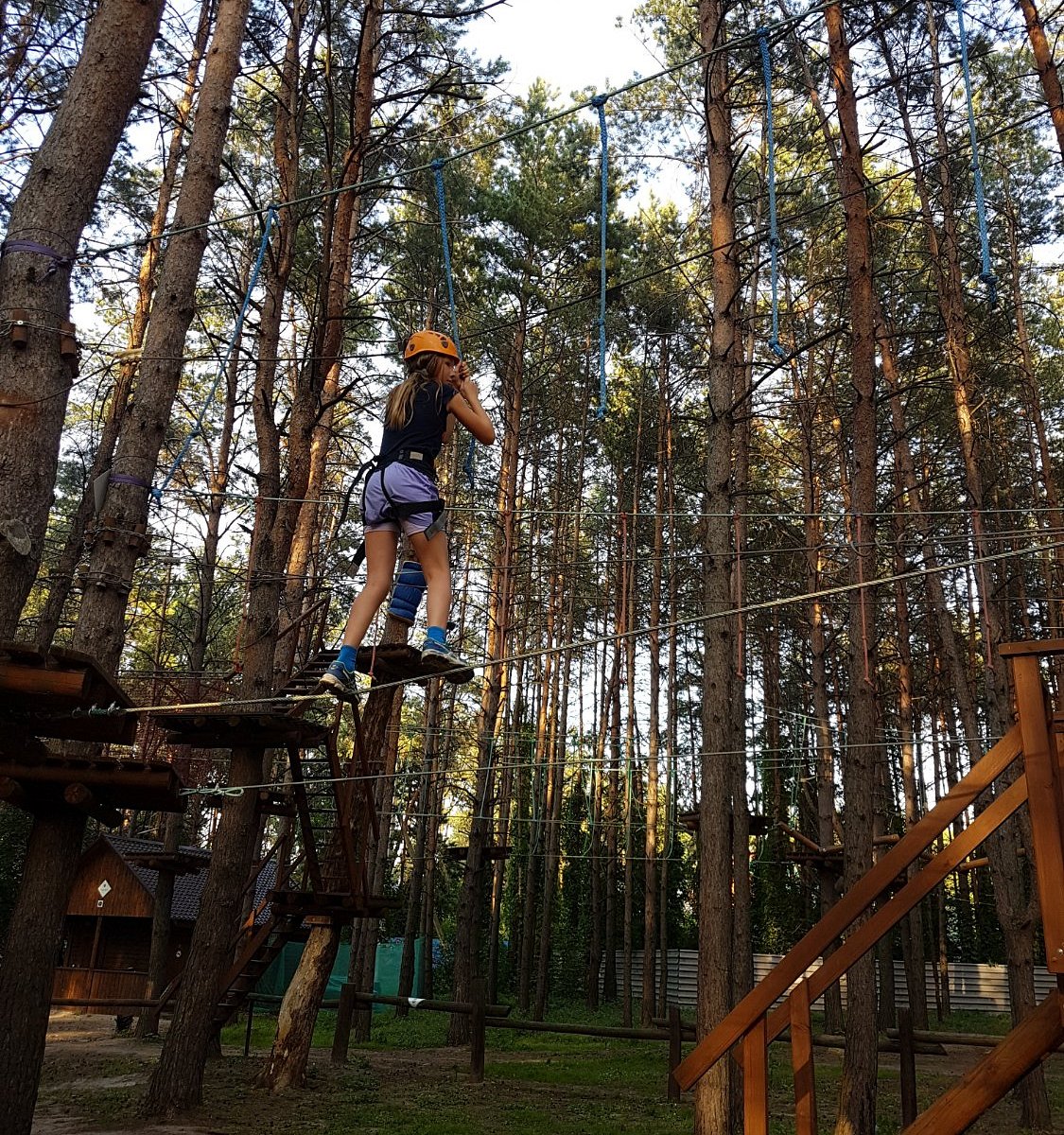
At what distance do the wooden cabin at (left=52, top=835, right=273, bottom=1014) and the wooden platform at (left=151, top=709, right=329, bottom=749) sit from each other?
14.0 metres

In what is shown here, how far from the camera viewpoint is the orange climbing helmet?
4.49 meters

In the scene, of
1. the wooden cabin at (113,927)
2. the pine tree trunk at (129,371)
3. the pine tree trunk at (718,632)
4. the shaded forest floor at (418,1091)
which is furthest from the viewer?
the wooden cabin at (113,927)

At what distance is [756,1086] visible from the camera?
4230 millimetres

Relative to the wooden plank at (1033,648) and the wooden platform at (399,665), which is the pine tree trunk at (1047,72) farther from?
the wooden platform at (399,665)

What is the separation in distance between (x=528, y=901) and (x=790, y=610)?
7917mm

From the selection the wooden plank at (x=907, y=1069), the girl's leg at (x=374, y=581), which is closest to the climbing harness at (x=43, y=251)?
the girl's leg at (x=374, y=581)

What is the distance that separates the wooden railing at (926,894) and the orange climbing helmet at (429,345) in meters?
2.65

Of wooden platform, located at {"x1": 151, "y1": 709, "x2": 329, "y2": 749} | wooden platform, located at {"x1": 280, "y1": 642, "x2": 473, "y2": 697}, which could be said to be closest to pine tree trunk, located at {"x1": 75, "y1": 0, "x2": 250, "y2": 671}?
wooden platform, located at {"x1": 280, "y1": 642, "x2": 473, "y2": 697}

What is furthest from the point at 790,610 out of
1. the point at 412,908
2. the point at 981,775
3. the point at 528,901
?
the point at 981,775

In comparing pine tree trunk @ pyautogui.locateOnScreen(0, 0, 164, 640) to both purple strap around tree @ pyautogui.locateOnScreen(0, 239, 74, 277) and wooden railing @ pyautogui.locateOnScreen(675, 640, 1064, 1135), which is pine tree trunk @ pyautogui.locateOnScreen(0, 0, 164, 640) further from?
wooden railing @ pyautogui.locateOnScreen(675, 640, 1064, 1135)

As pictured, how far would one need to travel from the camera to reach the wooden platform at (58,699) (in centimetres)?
415

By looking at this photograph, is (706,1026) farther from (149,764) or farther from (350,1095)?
(149,764)

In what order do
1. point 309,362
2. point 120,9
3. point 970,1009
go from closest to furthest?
point 120,9 → point 309,362 → point 970,1009

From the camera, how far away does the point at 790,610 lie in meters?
20.5
